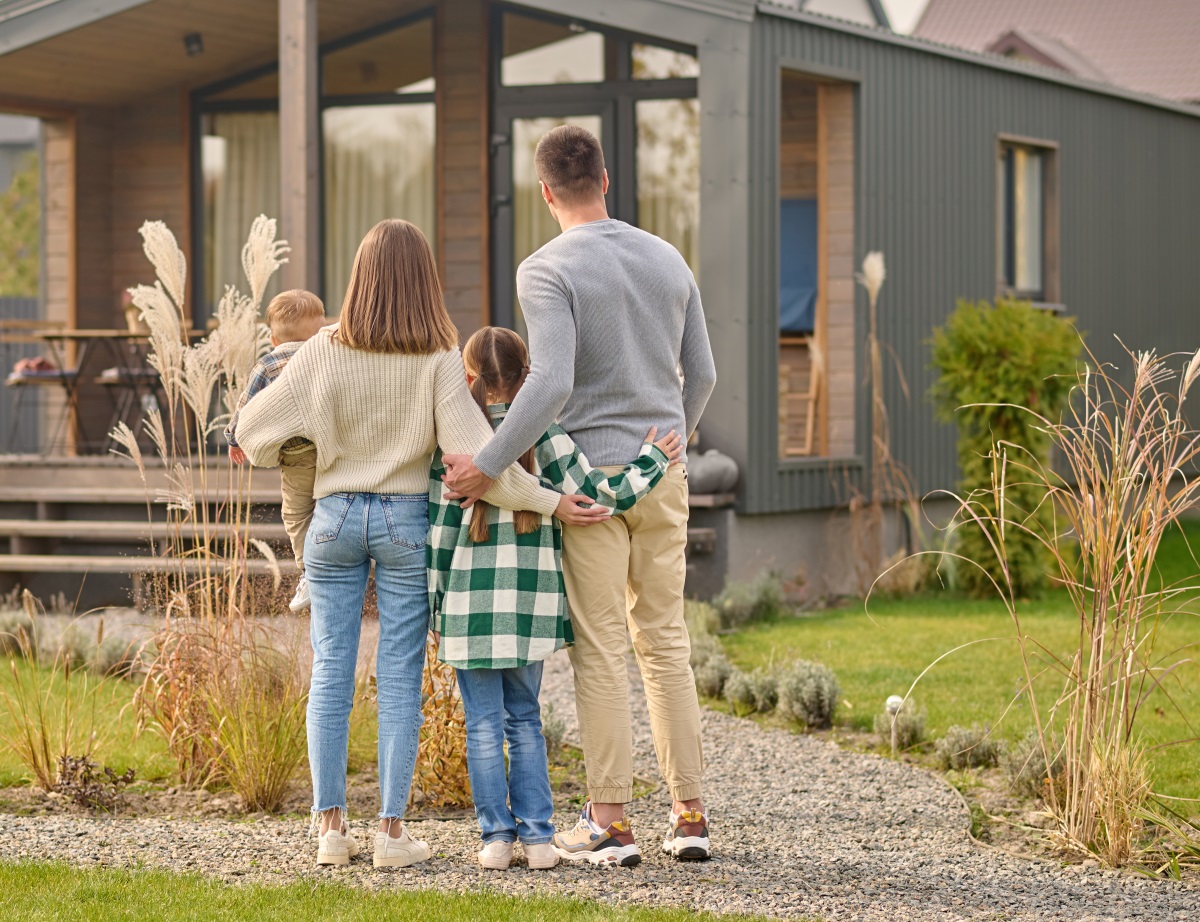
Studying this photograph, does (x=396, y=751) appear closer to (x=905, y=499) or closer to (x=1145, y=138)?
(x=905, y=499)

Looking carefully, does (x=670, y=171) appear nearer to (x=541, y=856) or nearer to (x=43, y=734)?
(x=43, y=734)

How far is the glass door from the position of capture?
1126 centimetres

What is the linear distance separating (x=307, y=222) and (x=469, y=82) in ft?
9.77

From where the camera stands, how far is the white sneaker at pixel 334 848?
401cm

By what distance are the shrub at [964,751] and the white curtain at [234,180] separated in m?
7.93

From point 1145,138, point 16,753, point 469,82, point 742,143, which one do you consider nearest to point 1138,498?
point 16,753

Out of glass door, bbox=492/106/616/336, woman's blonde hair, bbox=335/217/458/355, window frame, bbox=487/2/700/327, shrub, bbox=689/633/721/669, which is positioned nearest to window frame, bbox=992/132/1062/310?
window frame, bbox=487/2/700/327

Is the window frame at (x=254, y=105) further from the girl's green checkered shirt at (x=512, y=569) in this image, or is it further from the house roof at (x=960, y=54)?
the girl's green checkered shirt at (x=512, y=569)

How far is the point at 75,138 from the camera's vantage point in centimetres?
1174

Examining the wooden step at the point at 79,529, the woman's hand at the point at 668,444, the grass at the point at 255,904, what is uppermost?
the woman's hand at the point at 668,444

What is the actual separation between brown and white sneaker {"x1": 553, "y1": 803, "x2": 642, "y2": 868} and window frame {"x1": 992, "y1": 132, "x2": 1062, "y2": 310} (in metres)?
8.77

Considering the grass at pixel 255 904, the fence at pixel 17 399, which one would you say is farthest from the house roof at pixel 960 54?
the grass at pixel 255 904

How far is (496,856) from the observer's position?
156 inches

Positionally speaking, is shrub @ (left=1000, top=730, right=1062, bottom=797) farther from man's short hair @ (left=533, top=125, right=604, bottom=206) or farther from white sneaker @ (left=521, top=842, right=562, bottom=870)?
man's short hair @ (left=533, top=125, right=604, bottom=206)
